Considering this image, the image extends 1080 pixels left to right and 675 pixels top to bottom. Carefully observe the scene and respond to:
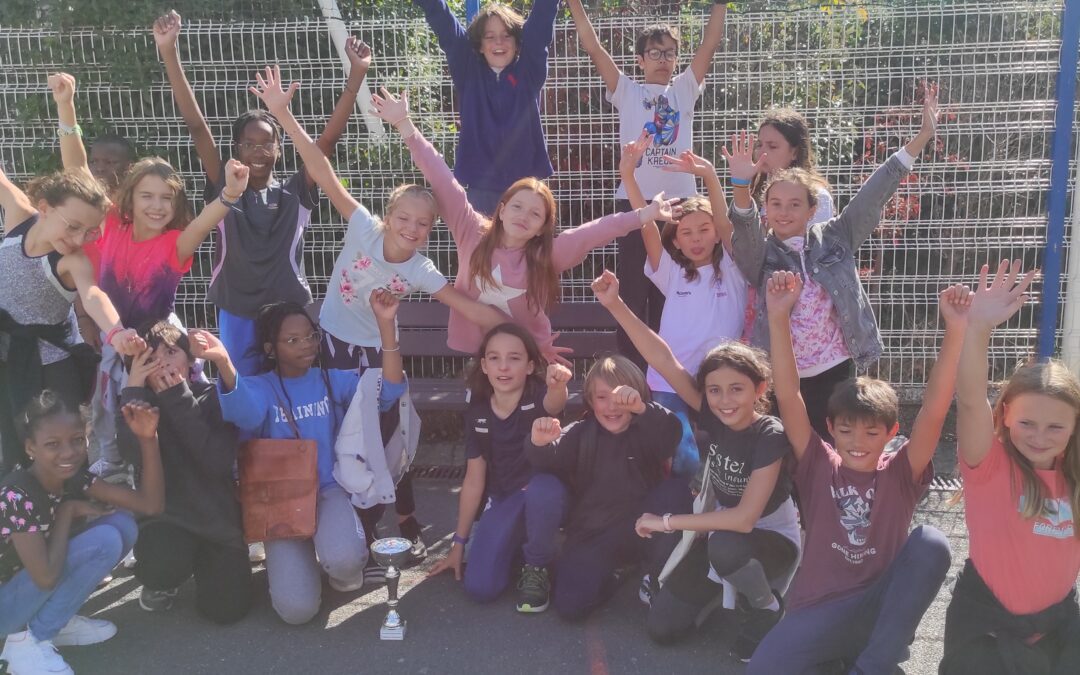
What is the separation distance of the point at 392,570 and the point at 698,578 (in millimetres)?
1123

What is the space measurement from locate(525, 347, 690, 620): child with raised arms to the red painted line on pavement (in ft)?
0.46

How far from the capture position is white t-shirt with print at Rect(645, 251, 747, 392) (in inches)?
162

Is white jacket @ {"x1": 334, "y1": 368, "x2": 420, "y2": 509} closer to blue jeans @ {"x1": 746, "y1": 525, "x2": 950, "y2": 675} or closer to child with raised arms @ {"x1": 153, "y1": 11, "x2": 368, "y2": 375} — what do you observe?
child with raised arms @ {"x1": 153, "y1": 11, "x2": 368, "y2": 375}

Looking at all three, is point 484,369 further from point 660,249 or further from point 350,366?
point 660,249

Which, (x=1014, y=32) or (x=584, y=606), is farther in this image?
(x=1014, y=32)

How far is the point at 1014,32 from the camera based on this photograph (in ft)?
16.5

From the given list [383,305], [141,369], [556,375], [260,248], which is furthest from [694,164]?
[141,369]

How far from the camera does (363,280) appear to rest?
13.8ft

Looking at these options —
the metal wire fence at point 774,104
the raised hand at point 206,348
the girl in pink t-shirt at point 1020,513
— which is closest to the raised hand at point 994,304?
the girl in pink t-shirt at point 1020,513

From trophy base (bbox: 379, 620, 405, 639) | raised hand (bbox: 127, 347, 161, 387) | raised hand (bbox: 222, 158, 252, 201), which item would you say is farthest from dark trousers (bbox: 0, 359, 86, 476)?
trophy base (bbox: 379, 620, 405, 639)

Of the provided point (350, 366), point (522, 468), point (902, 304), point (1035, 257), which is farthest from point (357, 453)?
point (1035, 257)

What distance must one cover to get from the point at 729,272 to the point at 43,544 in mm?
2872

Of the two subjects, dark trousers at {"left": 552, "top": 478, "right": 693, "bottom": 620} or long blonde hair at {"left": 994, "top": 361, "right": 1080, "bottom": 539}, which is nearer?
long blonde hair at {"left": 994, "top": 361, "right": 1080, "bottom": 539}

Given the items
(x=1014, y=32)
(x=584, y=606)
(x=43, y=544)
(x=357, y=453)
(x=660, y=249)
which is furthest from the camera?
(x=1014, y=32)
